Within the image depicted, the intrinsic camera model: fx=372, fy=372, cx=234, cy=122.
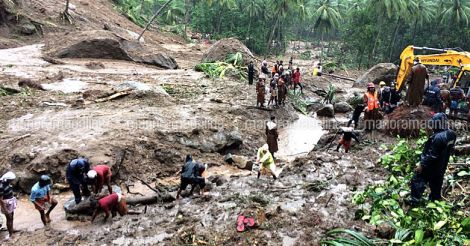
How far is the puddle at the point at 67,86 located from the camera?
48.2 ft

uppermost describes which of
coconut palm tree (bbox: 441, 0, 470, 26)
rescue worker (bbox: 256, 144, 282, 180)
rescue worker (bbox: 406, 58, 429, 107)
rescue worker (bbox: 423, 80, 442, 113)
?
coconut palm tree (bbox: 441, 0, 470, 26)

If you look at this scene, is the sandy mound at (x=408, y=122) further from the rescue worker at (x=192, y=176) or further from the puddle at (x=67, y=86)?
the puddle at (x=67, y=86)

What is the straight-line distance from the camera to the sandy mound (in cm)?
1051

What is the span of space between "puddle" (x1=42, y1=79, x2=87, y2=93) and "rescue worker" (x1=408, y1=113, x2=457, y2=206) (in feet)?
42.5

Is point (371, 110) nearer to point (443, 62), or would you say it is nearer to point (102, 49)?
point (443, 62)

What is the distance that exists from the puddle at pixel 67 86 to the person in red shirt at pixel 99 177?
301 inches

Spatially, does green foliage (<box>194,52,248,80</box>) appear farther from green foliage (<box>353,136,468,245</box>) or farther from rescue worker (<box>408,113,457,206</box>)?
rescue worker (<box>408,113,457,206</box>)

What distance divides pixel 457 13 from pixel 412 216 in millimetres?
40861

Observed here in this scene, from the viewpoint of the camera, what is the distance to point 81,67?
63.1ft

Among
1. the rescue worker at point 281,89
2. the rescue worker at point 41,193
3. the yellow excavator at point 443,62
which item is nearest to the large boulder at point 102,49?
the rescue worker at point 281,89

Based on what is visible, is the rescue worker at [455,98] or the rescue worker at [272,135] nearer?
the rescue worker at [272,135]

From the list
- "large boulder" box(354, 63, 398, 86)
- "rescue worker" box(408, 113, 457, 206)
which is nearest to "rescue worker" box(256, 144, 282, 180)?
"rescue worker" box(408, 113, 457, 206)

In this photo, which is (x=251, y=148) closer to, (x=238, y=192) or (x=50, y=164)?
(x=238, y=192)

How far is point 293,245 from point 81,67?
1686 centimetres
